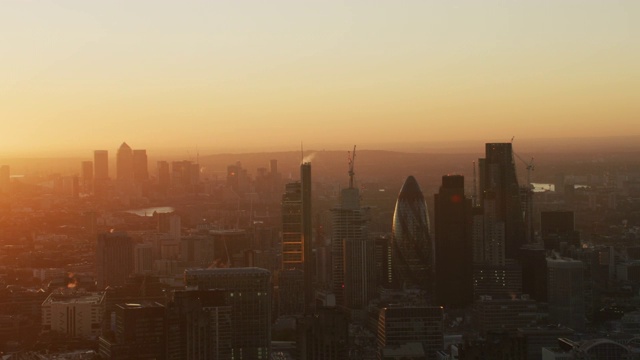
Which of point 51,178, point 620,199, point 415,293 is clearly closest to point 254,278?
point 415,293

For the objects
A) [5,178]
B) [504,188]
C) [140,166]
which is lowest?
[504,188]

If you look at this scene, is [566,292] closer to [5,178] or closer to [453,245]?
[453,245]

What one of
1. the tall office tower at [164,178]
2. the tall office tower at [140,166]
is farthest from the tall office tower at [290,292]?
the tall office tower at [164,178]

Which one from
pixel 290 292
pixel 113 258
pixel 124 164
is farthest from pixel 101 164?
pixel 290 292

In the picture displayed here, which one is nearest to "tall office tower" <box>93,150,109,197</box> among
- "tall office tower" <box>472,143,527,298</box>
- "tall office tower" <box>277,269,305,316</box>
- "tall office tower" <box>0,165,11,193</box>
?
"tall office tower" <box>0,165,11,193</box>

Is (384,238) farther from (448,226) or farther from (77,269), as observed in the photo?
(77,269)

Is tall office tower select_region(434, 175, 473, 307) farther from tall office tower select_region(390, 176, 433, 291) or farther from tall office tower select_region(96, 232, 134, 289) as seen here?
tall office tower select_region(96, 232, 134, 289)

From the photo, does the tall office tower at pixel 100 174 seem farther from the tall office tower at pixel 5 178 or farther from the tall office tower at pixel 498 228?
the tall office tower at pixel 498 228

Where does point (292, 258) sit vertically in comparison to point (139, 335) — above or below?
above
